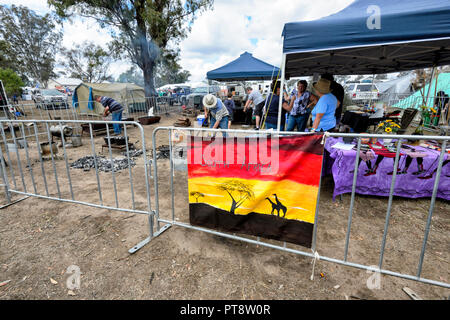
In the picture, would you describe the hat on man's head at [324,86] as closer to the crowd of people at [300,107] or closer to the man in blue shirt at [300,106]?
the crowd of people at [300,107]

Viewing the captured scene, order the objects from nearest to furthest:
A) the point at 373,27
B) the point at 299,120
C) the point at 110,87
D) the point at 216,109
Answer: the point at 373,27
the point at 216,109
the point at 299,120
the point at 110,87

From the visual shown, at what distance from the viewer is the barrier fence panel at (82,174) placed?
10.6 feet

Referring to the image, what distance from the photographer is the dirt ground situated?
2.09m

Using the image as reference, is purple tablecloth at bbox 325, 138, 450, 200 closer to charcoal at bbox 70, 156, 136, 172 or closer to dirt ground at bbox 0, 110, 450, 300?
dirt ground at bbox 0, 110, 450, 300

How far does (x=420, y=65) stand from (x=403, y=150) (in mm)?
6780

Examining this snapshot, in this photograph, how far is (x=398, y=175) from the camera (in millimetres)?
3621

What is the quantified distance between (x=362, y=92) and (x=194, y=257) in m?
20.8

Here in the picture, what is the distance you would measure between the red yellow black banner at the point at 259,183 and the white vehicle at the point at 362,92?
17263 millimetres

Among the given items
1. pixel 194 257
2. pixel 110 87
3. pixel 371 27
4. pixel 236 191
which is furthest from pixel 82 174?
pixel 110 87

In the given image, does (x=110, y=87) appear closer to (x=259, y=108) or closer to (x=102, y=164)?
(x=102, y=164)

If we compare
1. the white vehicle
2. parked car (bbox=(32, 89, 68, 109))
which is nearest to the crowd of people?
parked car (bbox=(32, 89, 68, 109))

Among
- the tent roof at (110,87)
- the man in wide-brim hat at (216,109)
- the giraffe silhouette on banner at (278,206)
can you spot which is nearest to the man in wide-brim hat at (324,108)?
the man in wide-brim hat at (216,109)

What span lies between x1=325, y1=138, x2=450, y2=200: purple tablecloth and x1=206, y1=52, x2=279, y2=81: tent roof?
793cm

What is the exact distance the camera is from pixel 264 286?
6.99 ft
